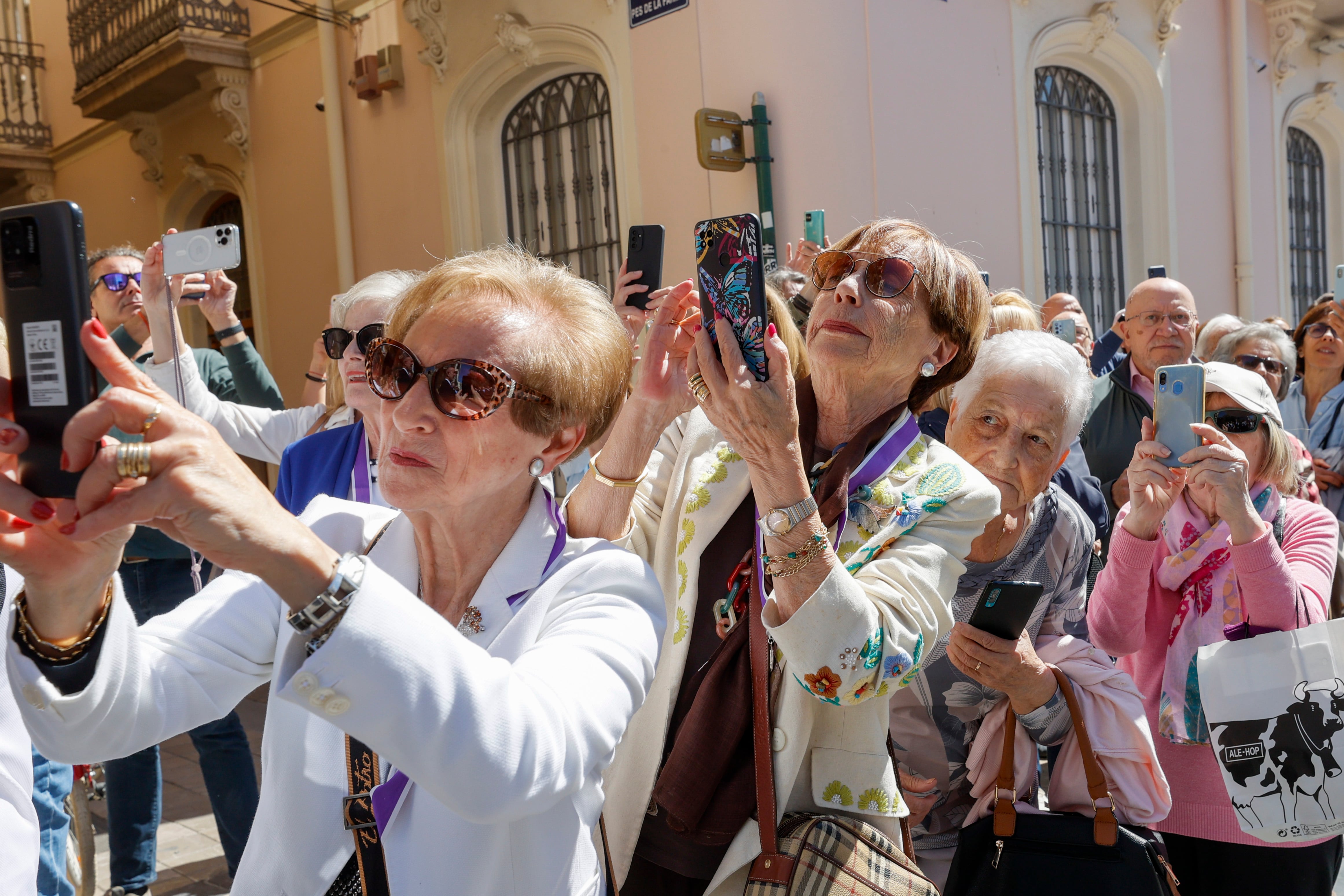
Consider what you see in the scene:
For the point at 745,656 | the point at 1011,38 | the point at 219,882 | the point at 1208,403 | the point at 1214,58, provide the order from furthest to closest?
the point at 1214,58, the point at 1011,38, the point at 219,882, the point at 1208,403, the point at 745,656

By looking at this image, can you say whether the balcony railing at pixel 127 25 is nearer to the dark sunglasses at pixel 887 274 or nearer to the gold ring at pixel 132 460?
the dark sunglasses at pixel 887 274

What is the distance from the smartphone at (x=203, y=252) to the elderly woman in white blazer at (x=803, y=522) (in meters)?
1.54

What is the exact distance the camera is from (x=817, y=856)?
1.63 m

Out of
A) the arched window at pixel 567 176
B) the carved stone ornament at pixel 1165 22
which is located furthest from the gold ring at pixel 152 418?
the carved stone ornament at pixel 1165 22

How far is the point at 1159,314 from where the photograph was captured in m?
4.52

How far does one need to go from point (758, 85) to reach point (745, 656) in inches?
229

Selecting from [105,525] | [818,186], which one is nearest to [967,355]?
[105,525]

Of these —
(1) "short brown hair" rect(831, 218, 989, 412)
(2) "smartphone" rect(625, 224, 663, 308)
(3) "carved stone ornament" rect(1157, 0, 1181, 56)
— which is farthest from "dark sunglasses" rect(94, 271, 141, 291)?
(3) "carved stone ornament" rect(1157, 0, 1181, 56)

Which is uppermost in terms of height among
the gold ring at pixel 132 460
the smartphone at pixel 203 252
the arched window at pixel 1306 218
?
the arched window at pixel 1306 218

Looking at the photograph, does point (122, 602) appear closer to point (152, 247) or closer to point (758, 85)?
point (152, 247)

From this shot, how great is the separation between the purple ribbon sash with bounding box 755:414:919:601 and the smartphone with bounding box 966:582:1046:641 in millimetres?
328

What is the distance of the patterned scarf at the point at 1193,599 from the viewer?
246cm

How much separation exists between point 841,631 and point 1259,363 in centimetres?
381

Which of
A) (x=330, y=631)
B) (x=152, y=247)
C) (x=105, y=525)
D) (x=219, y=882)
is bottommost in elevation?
(x=219, y=882)
